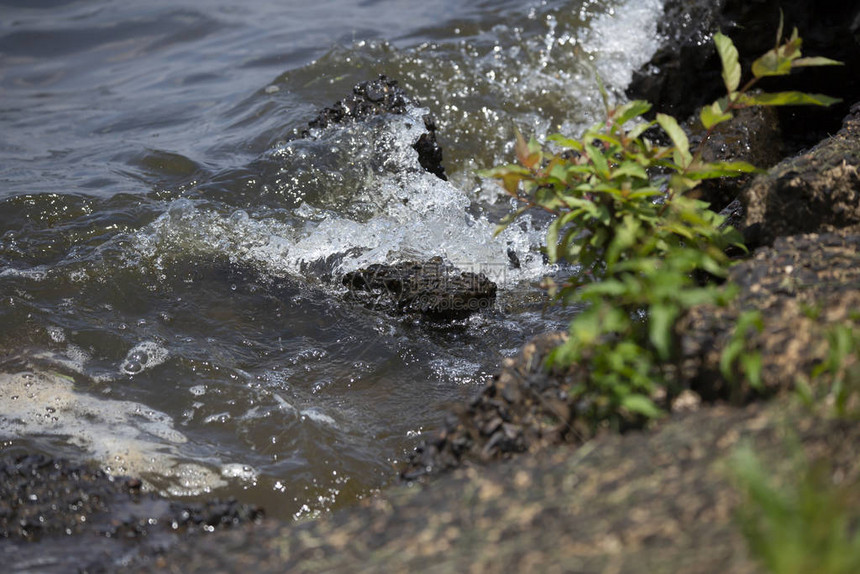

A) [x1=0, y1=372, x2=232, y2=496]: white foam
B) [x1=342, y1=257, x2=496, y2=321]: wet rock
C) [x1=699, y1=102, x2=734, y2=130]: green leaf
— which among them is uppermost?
[x1=699, y1=102, x2=734, y2=130]: green leaf

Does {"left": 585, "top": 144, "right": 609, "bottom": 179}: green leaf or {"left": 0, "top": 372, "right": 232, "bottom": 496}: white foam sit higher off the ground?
{"left": 585, "top": 144, "right": 609, "bottom": 179}: green leaf

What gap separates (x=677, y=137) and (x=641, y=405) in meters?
1.17

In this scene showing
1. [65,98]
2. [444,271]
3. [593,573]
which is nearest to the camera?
[593,573]

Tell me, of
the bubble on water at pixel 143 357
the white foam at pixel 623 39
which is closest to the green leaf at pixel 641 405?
the bubble on water at pixel 143 357

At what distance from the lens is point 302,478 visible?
11.2 ft

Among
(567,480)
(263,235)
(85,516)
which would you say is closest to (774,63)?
(567,480)

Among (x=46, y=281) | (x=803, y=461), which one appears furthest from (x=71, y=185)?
(x=803, y=461)

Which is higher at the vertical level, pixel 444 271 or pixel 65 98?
pixel 65 98

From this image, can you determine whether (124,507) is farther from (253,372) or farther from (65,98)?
(65,98)

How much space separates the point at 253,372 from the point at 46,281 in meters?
1.69

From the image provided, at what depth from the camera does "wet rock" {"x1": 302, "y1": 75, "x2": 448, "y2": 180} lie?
6.10m

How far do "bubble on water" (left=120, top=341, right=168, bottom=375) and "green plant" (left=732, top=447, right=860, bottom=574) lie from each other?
329 cm

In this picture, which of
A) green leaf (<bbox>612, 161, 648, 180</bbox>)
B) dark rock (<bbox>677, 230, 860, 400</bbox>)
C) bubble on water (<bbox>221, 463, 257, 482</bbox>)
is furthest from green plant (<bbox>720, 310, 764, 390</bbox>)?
bubble on water (<bbox>221, 463, 257, 482</bbox>)

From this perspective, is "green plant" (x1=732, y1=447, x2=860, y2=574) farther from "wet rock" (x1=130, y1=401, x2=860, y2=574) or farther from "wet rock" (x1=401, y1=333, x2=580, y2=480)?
"wet rock" (x1=401, y1=333, x2=580, y2=480)
